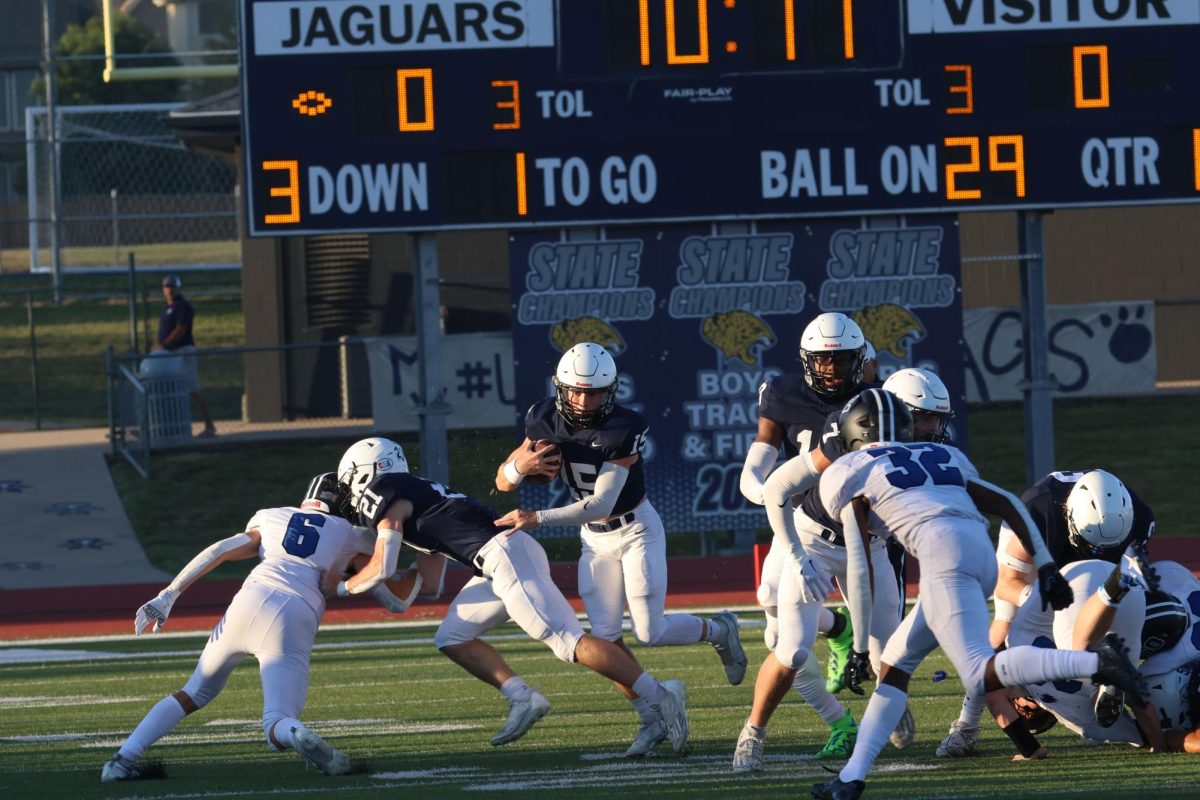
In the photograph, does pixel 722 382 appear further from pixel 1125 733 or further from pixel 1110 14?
pixel 1125 733

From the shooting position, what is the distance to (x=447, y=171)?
14250mm

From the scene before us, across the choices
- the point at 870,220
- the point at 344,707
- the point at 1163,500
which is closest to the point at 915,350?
the point at 870,220

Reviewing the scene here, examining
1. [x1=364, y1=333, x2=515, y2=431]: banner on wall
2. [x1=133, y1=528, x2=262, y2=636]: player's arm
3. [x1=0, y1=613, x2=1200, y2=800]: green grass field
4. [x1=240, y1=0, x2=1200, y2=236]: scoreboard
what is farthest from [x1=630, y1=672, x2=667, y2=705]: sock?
[x1=364, y1=333, x2=515, y2=431]: banner on wall

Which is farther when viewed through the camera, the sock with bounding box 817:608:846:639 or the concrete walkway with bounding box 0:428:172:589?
the concrete walkway with bounding box 0:428:172:589

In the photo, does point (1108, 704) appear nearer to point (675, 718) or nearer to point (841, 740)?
point (841, 740)

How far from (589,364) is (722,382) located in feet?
23.4

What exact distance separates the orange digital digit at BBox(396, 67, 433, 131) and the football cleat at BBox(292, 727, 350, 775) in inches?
290

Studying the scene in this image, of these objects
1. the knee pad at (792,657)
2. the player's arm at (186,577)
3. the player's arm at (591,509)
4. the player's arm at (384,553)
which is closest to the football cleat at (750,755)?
the knee pad at (792,657)

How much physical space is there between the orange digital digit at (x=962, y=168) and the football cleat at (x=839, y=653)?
6.53 m

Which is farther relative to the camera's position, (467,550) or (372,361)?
(372,361)

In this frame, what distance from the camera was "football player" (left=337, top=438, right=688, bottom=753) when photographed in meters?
7.86

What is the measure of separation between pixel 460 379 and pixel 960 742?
35.6ft

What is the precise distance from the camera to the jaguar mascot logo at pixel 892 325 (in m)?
15.6

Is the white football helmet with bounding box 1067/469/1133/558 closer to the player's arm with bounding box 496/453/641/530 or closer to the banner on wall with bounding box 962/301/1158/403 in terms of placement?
Answer: the player's arm with bounding box 496/453/641/530
